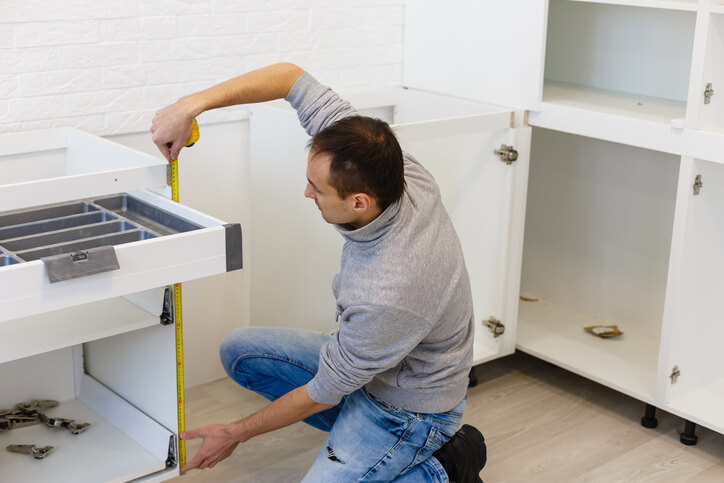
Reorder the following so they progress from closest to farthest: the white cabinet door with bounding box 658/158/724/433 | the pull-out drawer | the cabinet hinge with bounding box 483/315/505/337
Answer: the pull-out drawer
the white cabinet door with bounding box 658/158/724/433
the cabinet hinge with bounding box 483/315/505/337

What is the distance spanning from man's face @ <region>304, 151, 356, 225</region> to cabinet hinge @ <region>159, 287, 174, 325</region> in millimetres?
402

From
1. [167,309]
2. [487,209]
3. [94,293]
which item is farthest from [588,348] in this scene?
[94,293]

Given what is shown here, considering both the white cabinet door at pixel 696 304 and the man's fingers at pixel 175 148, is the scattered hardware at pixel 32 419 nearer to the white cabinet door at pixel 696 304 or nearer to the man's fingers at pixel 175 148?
the man's fingers at pixel 175 148

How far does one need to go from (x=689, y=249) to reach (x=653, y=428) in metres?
0.47

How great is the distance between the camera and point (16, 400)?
6.71ft

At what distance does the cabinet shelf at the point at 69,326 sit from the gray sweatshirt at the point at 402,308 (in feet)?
1.30

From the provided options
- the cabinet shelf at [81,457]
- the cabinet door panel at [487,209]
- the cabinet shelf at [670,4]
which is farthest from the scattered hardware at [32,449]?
the cabinet shelf at [670,4]

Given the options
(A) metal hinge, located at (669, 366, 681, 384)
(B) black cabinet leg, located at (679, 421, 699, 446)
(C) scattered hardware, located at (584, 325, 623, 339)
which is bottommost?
(B) black cabinet leg, located at (679, 421, 699, 446)

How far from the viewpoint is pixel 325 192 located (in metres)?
1.46

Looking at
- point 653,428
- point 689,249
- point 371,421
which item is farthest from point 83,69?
point 653,428

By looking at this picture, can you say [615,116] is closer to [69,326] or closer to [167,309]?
[167,309]

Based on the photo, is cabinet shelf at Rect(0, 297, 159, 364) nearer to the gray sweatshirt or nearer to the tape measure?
the tape measure

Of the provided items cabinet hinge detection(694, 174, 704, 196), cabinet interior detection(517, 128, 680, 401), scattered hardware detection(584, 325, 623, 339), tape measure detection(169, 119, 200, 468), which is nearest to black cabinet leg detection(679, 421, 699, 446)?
cabinet interior detection(517, 128, 680, 401)

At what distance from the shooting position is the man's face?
4.73ft
